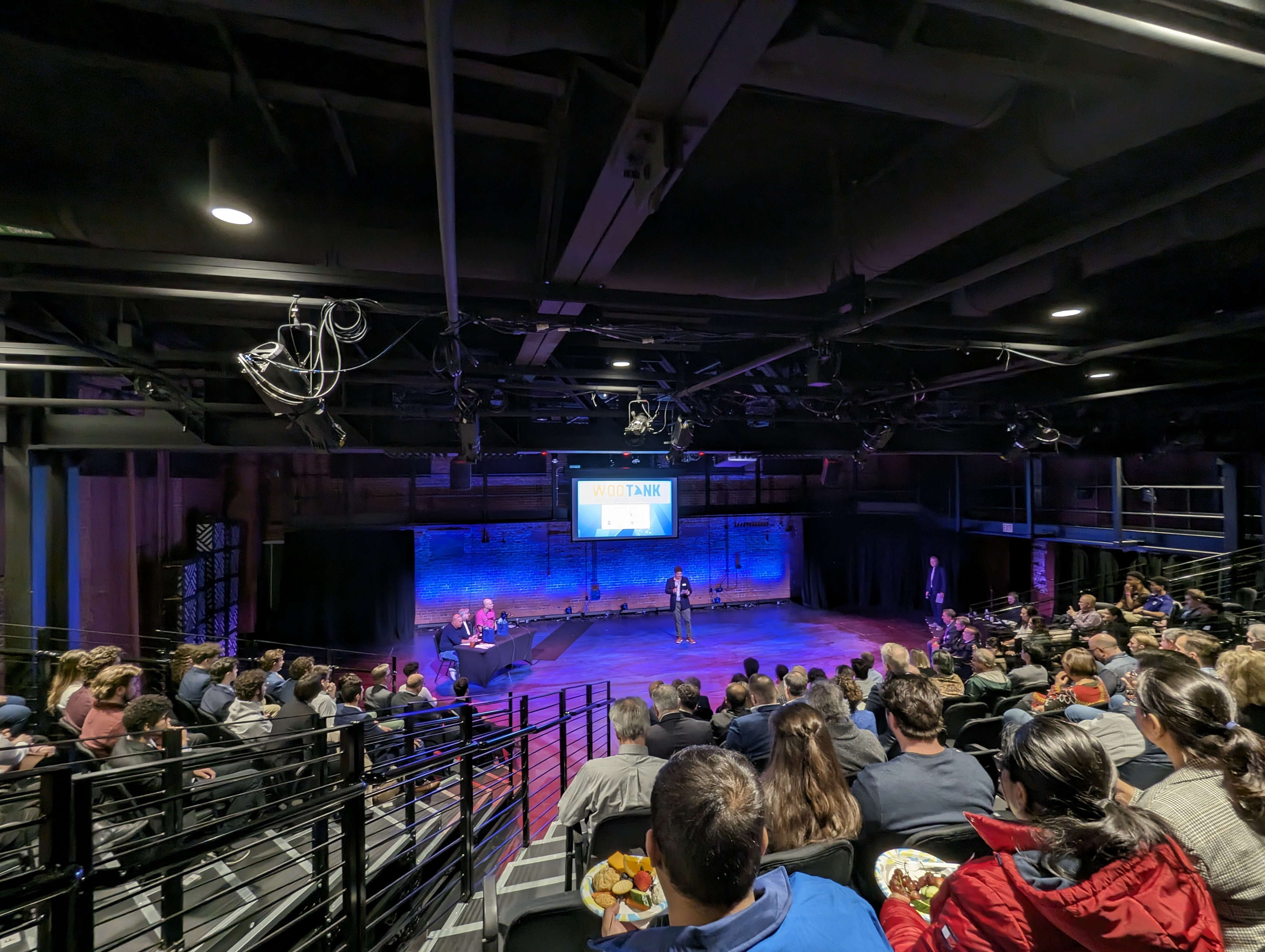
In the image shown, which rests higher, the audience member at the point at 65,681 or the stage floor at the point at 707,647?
the audience member at the point at 65,681

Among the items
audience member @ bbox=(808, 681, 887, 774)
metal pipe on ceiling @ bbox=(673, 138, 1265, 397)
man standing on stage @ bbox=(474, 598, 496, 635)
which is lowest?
man standing on stage @ bbox=(474, 598, 496, 635)

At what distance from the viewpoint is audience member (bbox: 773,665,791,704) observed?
178 inches

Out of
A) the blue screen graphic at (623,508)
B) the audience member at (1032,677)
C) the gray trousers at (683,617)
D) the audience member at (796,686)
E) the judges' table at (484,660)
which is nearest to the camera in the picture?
the audience member at (796,686)

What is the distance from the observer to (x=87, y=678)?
12.9 feet

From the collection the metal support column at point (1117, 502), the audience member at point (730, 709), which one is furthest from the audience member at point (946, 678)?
the metal support column at point (1117, 502)

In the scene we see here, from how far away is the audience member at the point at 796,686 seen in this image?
15.4ft

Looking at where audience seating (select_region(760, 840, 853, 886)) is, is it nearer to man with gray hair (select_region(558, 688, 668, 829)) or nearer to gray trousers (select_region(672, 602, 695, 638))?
man with gray hair (select_region(558, 688, 668, 829))

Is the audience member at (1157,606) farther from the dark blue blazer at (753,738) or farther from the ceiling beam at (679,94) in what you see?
the ceiling beam at (679,94)

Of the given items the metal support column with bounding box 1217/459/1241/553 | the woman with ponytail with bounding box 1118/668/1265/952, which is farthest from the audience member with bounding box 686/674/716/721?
the metal support column with bounding box 1217/459/1241/553

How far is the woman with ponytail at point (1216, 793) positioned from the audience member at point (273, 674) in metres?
6.21

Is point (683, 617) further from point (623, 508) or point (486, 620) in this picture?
point (486, 620)

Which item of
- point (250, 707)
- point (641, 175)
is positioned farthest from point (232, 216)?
point (250, 707)

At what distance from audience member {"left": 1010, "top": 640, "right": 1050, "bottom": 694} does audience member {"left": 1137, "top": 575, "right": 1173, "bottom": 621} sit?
3.09 meters

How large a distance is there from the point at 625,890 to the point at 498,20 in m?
2.36
